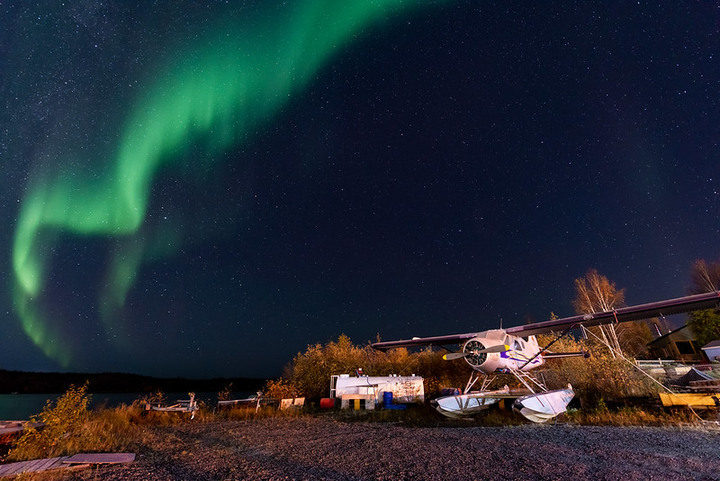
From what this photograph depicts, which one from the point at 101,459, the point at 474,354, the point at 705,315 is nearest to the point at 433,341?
the point at 474,354

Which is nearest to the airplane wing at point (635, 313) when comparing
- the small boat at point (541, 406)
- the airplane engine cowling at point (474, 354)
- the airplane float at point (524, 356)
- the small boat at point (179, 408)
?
the airplane float at point (524, 356)

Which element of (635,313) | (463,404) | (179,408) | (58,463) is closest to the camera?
(58,463)

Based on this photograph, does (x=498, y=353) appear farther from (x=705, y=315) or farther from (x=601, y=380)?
(x=705, y=315)

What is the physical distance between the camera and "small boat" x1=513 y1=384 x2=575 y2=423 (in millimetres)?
11867

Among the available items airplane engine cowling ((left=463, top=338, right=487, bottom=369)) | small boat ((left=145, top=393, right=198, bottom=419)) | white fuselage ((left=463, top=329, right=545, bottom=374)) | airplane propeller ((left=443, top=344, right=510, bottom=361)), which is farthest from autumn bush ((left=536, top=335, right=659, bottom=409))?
small boat ((left=145, top=393, right=198, bottom=419))

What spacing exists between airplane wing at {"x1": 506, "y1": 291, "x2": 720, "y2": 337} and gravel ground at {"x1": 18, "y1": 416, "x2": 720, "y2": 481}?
3.97m

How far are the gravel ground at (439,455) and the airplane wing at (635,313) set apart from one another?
397 cm

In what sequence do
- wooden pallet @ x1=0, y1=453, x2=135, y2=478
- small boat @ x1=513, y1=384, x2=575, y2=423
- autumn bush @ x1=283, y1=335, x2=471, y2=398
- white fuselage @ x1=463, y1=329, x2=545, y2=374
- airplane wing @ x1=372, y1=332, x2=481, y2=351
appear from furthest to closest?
autumn bush @ x1=283, y1=335, x2=471, y2=398 < airplane wing @ x1=372, y1=332, x2=481, y2=351 < white fuselage @ x1=463, y1=329, x2=545, y2=374 < small boat @ x1=513, y1=384, x2=575, y2=423 < wooden pallet @ x1=0, y1=453, x2=135, y2=478

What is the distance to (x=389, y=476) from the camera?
5816mm

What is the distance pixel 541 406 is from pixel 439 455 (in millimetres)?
7063

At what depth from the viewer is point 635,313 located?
12297mm

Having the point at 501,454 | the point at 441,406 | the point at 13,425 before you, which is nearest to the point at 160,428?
the point at 13,425

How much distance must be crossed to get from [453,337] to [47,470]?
1550 centimetres

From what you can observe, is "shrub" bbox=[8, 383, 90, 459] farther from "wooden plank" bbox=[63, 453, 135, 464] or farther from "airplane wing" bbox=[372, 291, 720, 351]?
"airplane wing" bbox=[372, 291, 720, 351]
